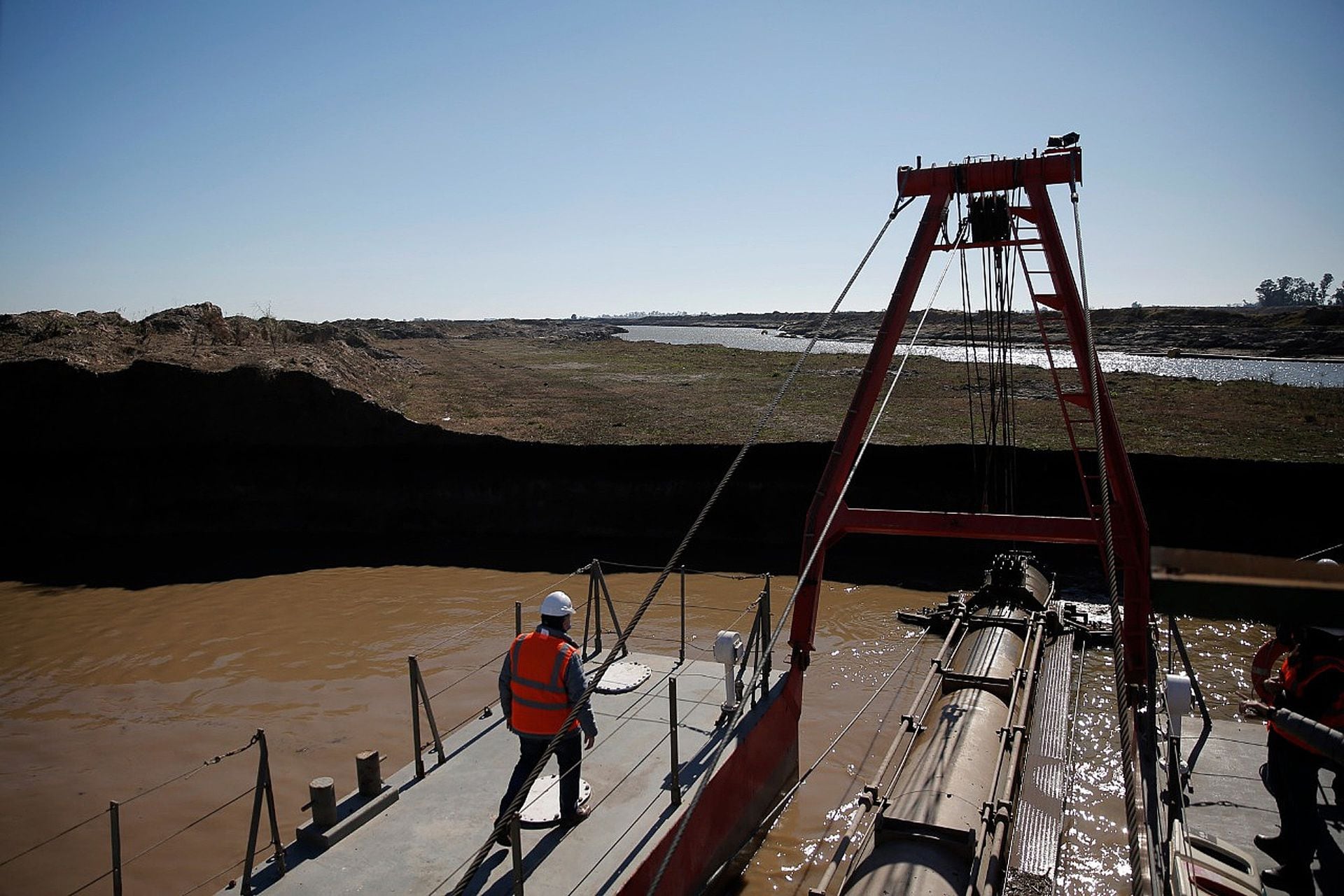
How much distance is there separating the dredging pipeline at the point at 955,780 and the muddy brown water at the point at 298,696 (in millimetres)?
1408

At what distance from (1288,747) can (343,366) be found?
25703 millimetres

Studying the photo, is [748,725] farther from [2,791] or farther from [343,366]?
[343,366]

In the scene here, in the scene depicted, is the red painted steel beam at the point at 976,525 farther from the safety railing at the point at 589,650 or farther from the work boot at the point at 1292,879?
the work boot at the point at 1292,879

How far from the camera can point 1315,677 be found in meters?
5.74

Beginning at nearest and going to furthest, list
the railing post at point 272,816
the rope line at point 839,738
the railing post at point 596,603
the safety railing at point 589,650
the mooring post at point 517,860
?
1. the mooring post at point 517,860
2. the railing post at point 272,816
3. the safety railing at point 589,650
4. the rope line at point 839,738
5. the railing post at point 596,603

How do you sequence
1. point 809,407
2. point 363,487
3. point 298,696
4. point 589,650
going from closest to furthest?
point 589,650
point 298,696
point 363,487
point 809,407

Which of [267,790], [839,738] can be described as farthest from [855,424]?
[267,790]

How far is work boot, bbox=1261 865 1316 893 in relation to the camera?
19.8 feet

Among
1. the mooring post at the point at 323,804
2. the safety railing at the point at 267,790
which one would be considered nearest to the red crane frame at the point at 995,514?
the safety railing at the point at 267,790

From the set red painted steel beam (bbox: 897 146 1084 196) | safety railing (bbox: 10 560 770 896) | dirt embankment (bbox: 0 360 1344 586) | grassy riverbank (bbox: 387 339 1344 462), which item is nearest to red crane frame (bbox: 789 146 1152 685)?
red painted steel beam (bbox: 897 146 1084 196)

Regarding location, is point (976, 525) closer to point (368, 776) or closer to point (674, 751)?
point (674, 751)

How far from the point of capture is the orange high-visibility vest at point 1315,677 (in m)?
5.65

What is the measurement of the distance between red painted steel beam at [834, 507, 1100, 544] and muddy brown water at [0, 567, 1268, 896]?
2.15 m

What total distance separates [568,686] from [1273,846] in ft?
18.4
